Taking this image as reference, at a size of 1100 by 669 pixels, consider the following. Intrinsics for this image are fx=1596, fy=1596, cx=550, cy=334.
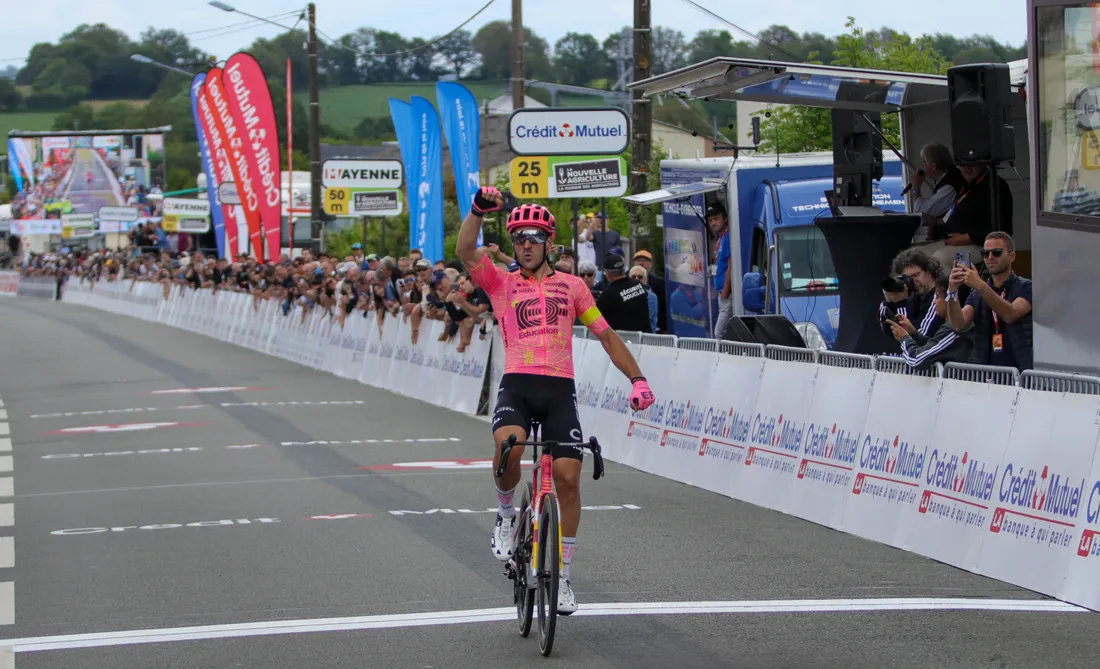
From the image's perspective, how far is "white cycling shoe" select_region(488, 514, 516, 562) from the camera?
7832 millimetres

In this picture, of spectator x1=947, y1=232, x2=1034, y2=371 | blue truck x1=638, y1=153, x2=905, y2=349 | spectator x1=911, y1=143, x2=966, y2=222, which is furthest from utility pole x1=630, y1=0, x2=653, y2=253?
spectator x1=947, y1=232, x2=1034, y2=371

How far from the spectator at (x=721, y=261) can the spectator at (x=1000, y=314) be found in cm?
894

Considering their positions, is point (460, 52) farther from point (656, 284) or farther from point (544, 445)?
point (544, 445)

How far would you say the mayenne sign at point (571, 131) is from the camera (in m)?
18.9

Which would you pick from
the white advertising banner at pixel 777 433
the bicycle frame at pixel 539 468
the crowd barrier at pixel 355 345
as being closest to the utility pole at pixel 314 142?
the crowd barrier at pixel 355 345

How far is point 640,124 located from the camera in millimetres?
20906

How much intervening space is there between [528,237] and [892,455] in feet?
12.5

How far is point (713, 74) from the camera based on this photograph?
12.8 metres

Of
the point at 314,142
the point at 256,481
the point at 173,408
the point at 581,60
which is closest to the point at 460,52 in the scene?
the point at 581,60

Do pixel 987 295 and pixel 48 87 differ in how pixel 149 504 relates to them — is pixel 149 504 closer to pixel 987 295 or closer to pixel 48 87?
pixel 987 295

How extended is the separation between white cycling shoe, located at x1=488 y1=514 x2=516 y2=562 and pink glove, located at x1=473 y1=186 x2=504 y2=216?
62.3 inches

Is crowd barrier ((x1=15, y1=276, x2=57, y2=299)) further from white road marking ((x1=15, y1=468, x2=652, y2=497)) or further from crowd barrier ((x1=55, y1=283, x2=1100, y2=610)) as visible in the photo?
crowd barrier ((x1=55, y1=283, x2=1100, y2=610))

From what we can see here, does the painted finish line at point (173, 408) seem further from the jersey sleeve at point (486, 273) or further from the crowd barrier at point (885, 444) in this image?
the jersey sleeve at point (486, 273)

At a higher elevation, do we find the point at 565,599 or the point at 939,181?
the point at 939,181
